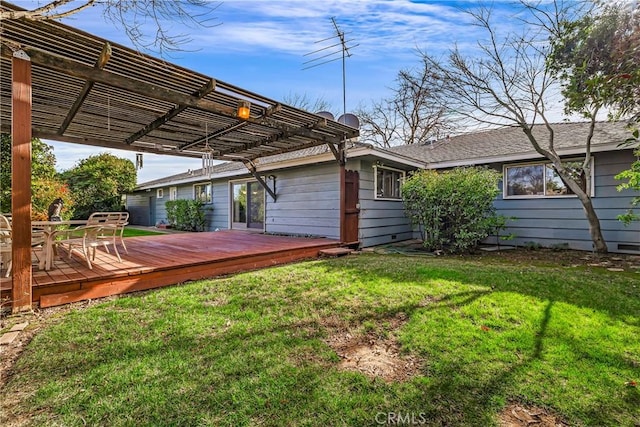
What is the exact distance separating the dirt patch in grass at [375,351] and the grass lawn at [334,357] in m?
0.02

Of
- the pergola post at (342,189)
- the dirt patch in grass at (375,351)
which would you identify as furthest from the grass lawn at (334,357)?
the pergola post at (342,189)

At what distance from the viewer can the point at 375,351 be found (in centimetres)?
259

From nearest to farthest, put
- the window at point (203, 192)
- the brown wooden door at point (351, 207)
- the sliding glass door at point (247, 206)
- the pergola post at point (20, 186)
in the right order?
the pergola post at point (20, 186), the brown wooden door at point (351, 207), the sliding glass door at point (247, 206), the window at point (203, 192)

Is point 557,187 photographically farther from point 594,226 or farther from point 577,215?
point 594,226

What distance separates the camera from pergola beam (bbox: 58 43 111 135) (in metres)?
3.40

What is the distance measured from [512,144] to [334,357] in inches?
333

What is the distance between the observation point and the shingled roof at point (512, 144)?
6805mm

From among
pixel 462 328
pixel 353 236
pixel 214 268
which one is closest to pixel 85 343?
pixel 214 268

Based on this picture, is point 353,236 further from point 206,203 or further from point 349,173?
point 206,203

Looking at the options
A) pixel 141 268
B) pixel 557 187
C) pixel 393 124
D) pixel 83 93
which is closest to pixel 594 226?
pixel 557 187

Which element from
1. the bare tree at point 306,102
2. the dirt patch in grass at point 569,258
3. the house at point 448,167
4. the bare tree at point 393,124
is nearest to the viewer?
the dirt patch in grass at point 569,258

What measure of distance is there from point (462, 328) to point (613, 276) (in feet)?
11.5

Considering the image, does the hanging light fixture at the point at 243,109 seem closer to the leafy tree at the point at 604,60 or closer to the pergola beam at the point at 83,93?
the pergola beam at the point at 83,93

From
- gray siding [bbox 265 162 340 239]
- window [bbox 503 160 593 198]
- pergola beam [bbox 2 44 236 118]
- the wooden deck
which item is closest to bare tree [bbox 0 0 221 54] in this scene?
pergola beam [bbox 2 44 236 118]
